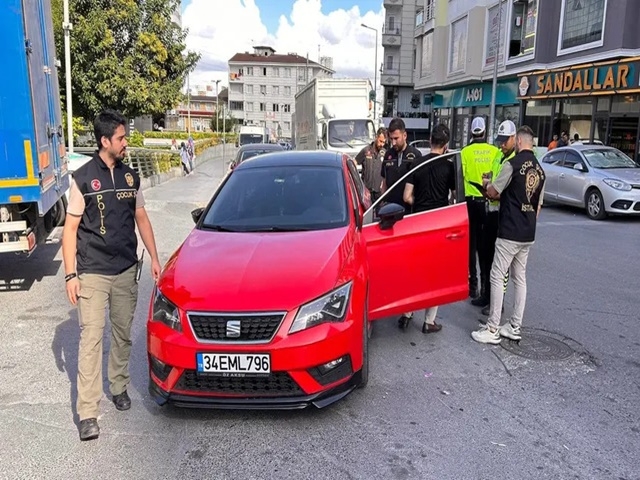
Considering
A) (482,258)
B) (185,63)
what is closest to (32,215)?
(482,258)

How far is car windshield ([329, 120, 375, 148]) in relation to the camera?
1766cm

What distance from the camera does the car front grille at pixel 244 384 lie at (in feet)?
11.5

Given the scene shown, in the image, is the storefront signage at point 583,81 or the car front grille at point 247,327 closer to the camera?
the car front grille at point 247,327

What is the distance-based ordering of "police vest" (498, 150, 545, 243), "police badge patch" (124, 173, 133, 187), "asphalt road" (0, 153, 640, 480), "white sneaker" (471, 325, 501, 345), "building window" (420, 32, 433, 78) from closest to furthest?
"asphalt road" (0, 153, 640, 480)
"police badge patch" (124, 173, 133, 187)
"police vest" (498, 150, 545, 243)
"white sneaker" (471, 325, 501, 345)
"building window" (420, 32, 433, 78)

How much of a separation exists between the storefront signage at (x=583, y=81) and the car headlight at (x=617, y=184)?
773 centimetres

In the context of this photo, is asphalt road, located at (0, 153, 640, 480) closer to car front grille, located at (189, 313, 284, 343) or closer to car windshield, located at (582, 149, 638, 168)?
car front grille, located at (189, 313, 284, 343)

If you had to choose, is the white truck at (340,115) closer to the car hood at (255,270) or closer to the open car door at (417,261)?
the open car door at (417,261)

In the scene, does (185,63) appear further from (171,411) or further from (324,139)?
(171,411)

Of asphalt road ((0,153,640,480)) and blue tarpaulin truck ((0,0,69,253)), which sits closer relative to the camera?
asphalt road ((0,153,640,480))

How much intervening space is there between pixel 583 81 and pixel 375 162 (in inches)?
607

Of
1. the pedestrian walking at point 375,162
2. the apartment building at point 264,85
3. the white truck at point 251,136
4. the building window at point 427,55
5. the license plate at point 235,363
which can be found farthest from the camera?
the apartment building at point 264,85

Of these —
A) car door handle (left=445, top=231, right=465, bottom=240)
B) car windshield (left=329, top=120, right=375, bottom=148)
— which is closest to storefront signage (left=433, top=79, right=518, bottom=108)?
car windshield (left=329, top=120, right=375, bottom=148)

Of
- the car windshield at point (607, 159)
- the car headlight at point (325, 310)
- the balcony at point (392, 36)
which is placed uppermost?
the balcony at point (392, 36)

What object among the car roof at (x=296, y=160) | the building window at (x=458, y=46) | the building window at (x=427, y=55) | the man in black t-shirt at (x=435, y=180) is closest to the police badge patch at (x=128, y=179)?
the car roof at (x=296, y=160)
